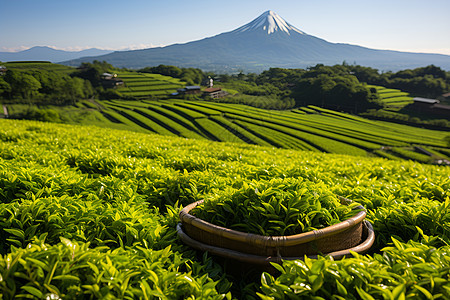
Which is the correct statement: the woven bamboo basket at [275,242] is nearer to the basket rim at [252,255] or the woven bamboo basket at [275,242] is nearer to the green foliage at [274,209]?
the basket rim at [252,255]

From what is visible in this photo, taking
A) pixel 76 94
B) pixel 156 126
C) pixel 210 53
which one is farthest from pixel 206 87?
pixel 210 53

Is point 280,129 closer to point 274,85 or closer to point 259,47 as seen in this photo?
point 274,85

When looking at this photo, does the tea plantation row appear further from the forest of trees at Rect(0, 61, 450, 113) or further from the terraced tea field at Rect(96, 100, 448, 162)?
the terraced tea field at Rect(96, 100, 448, 162)

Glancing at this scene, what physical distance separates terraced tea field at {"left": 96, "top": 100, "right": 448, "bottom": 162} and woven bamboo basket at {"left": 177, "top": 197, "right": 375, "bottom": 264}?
42.0m

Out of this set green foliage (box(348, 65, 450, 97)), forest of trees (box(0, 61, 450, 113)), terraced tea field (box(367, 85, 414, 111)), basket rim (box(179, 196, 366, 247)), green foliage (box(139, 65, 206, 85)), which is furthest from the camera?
green foliage (box(348, 65, 450, 97))

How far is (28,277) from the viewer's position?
174 cm

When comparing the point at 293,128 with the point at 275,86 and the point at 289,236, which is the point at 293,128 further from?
the point at 289,236

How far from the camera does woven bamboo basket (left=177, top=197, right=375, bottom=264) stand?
2.26 m

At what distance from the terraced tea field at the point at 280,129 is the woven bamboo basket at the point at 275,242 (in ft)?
138

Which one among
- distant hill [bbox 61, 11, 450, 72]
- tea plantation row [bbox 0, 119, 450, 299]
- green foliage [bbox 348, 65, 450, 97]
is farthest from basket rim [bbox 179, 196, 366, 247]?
distant hill [bbox 61, 11, 450, 72]

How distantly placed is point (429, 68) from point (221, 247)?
128 meters

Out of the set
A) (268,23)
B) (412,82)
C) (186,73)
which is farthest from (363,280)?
(268,23)

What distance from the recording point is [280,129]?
50.9 m

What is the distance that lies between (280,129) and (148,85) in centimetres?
4482
